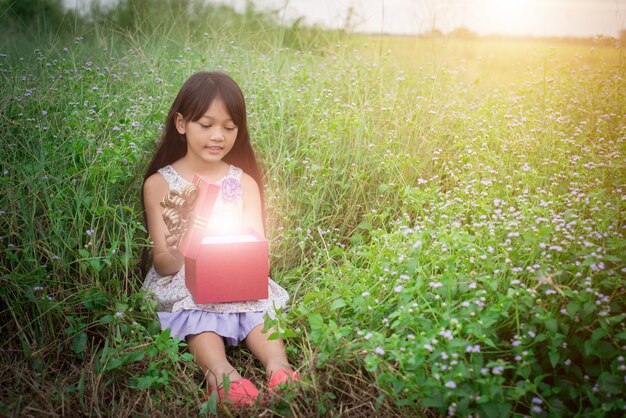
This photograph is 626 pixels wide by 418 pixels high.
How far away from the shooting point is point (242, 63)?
16.3ft

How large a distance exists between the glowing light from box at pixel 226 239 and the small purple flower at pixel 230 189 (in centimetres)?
49

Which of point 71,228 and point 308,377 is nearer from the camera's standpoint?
point 308,377

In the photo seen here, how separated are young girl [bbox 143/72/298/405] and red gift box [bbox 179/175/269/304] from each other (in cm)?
17

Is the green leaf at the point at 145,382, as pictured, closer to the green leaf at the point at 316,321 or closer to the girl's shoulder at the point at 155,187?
the green leaf at the point at 316,321

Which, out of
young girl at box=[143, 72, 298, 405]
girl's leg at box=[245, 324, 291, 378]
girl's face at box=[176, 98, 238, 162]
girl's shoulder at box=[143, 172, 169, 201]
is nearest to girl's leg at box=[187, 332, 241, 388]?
young girl at box=[143, 72, 298, 405]

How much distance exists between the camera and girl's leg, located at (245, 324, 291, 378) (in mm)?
2680

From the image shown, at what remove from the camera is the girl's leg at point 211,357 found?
2604mm

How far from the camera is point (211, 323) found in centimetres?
284

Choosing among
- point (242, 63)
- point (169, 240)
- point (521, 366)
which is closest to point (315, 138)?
point (242, 63)

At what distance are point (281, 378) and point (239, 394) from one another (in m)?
0.21

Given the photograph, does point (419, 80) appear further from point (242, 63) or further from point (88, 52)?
point (88, 52)

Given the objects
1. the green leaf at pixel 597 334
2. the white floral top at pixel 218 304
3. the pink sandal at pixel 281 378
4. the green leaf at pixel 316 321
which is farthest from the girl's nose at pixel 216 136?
the green leaf at pixel 597 334

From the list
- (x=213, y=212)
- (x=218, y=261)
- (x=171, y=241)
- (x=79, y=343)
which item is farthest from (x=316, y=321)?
(x=79, y=343)

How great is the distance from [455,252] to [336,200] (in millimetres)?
1205
